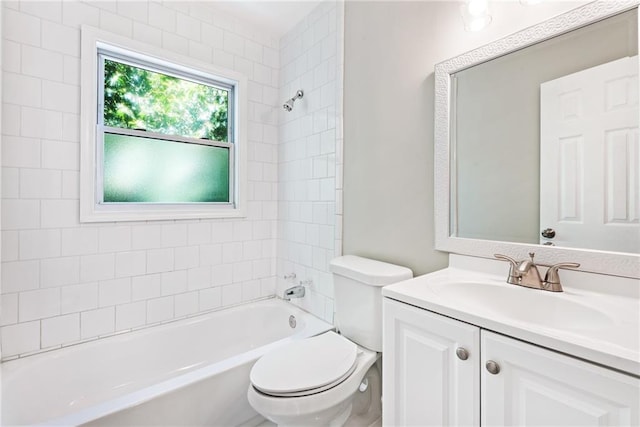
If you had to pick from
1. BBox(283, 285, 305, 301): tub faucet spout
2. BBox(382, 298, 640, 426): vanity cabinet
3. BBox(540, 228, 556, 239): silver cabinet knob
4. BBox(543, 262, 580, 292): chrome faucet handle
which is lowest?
BBox(283, 285, 305, 301): tub faucet spout

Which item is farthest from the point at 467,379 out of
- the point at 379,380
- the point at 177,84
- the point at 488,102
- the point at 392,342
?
the point at 177,84

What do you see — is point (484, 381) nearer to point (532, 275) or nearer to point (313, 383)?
point (532, 275)

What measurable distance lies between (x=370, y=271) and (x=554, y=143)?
0.87m

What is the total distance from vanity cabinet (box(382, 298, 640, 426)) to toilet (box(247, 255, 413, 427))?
270mm

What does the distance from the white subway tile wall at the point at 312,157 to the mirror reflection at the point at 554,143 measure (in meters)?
0.81

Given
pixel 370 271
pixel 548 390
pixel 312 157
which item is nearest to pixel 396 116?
pixel 312 157

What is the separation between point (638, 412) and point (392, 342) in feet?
1.91

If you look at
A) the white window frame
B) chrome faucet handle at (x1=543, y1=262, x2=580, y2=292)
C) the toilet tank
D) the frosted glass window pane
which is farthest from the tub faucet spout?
chrome faucet handle at (x1=543, y1=262, x2=580, y2=292)

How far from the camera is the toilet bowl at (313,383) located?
1128 mm

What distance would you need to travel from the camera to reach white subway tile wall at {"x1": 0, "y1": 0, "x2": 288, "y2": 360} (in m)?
1.50

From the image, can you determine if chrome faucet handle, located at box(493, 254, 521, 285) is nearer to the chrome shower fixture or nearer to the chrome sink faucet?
the chrome sink faucet

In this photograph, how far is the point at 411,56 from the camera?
1.47 metres

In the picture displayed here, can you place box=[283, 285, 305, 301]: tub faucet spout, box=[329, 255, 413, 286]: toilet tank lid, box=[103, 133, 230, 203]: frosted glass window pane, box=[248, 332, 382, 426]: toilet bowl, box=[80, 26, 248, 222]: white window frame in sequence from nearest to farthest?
1. box=[248, 332, 382, 426]: toilet bowl
2. box=[329, 255, 413, 286]: toilet tank lid
3. box=[80, 26, 248, 222]: white window frame
4. box=[103, 133, 230, 203]: frosted glass window pane
5. box=[283, 285, 305, 301]: tub faucet spout

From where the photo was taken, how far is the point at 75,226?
165 centimetres
